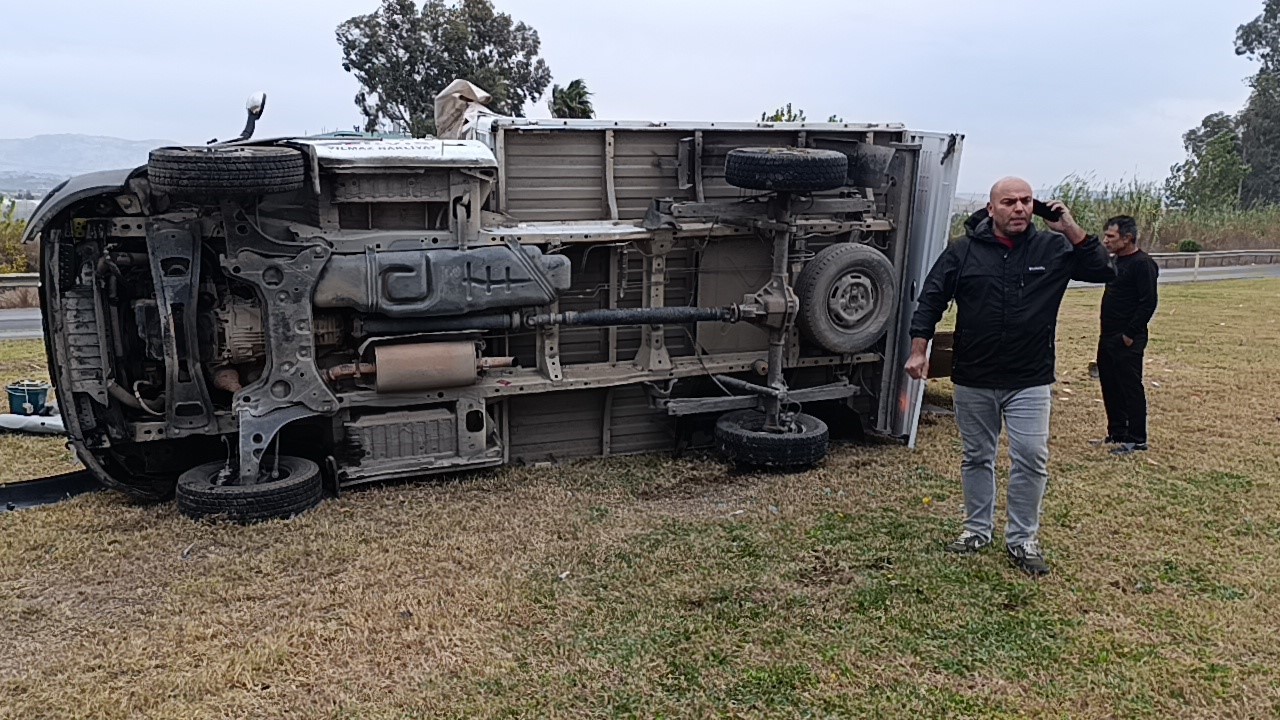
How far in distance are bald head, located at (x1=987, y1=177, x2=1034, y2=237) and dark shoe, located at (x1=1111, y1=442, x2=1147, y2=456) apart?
2.90 metres

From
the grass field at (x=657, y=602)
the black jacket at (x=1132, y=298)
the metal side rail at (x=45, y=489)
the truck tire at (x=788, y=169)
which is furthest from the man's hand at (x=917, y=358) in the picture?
the metal side rail at (x=45, y=489)

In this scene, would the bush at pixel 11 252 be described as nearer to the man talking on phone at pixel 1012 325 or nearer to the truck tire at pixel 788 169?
the truck tire at pixel 788 169

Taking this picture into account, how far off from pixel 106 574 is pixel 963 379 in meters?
4.27

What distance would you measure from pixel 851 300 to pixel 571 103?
13.6 feet

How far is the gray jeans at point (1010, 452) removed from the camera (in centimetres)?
468

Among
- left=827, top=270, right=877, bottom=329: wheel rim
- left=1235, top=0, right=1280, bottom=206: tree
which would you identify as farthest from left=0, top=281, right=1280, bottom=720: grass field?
left=1235, top=0, right=1280, bottom=206: tree

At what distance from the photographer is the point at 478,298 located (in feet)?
18.8

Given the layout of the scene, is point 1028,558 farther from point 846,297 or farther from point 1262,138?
point 1262,138

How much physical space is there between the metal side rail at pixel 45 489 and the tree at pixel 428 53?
901 inches

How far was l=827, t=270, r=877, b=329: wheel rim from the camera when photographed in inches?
259

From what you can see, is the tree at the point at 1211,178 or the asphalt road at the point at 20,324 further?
the tree at the point at 1211,178

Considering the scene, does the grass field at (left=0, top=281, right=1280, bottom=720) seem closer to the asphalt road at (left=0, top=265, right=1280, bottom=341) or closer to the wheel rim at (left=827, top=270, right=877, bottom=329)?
the wheel rim at (left=827, top=270, right=877, bottom=329)

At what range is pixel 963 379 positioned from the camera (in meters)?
4.83

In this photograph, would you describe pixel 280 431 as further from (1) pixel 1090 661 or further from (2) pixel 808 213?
(1) pixel 1090 661
